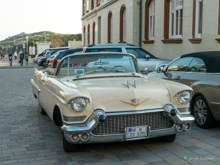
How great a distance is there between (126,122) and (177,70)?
3420mm

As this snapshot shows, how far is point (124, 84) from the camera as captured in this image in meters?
5.28

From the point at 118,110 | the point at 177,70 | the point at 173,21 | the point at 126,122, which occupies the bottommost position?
the point at 126,122

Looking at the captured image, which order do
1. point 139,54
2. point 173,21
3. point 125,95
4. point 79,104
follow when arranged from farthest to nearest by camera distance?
point 173,21 < point 139,54 < point 125,95 < point 79,104

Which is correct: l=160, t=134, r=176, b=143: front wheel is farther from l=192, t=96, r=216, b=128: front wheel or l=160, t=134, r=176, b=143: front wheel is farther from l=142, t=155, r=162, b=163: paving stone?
l=192, t=96, r=216, b=128: front wheel

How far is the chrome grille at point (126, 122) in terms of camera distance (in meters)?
4.77

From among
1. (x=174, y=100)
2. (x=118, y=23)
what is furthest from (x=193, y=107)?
(x=118, y=23)

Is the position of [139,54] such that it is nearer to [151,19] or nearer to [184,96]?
[151,19]

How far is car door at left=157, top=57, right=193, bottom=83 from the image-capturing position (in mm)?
7512

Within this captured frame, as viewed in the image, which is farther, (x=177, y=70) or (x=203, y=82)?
(x=177, y=70)

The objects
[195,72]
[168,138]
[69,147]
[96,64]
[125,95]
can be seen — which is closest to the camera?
[125,95]

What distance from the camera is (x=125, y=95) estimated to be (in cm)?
492

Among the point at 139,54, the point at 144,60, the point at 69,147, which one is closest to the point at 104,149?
the point at 69,147

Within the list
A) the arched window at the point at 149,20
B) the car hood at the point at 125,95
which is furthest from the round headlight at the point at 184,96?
the arched window at the point at 149,20

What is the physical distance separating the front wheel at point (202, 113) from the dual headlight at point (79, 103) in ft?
8.89
